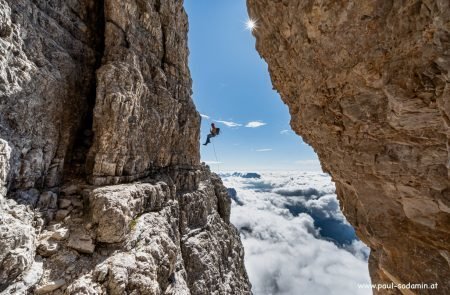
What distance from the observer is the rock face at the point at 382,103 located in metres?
6.43

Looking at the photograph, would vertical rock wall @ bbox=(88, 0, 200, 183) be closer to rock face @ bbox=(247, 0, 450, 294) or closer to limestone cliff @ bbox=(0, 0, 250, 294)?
limestone cliff @ bbox=(0, 0, 250, 294)

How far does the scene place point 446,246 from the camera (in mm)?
8750

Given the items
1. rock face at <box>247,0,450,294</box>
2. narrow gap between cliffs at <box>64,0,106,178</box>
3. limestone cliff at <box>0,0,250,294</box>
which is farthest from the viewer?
narrow gap between cliffs at <box>64,0,106,178</box>

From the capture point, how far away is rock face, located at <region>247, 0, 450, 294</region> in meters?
6.43

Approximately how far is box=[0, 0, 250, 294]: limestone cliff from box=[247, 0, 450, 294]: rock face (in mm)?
15282

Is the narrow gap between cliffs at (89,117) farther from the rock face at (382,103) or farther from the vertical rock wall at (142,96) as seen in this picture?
the rock face at (382,103)

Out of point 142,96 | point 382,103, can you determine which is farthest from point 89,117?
point 382,103

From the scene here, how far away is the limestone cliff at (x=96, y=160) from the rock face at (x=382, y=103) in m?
15.3

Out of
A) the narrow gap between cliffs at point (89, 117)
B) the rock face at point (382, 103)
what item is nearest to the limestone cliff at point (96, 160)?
the narrow gap between cliffs at point (89, 117)

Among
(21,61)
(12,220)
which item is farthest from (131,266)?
(21,61)

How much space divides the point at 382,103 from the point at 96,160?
21029mm

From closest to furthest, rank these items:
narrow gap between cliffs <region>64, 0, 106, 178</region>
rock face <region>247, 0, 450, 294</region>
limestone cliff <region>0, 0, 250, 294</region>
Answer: rock face <region>247, 0, 450, 294</region> < limestone cliff <region>0, 0, 250, 294</region> < narrow gap between cliffs <region>64, 0, 106, 178</region>

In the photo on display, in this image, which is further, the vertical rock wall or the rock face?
the vertical rock wall

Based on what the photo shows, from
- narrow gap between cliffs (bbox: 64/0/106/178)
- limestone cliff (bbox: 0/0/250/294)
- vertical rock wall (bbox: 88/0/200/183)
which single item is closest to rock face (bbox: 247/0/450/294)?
vertical rock wall (bbox: 88/0/200/183)
